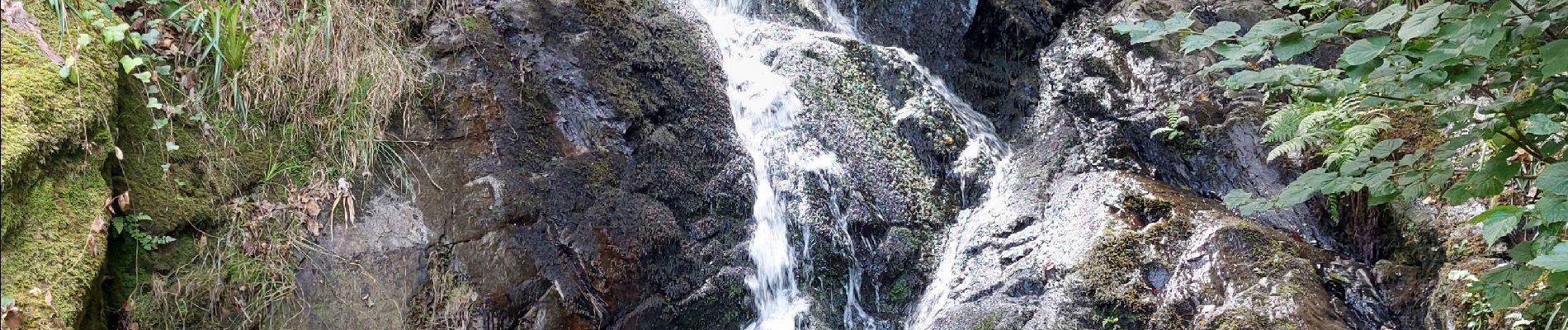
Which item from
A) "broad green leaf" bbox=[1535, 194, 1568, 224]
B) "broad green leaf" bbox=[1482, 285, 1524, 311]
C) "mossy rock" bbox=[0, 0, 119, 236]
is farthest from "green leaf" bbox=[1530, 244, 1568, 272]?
"mossy rock" bbox=[0, 0, 119, 236]

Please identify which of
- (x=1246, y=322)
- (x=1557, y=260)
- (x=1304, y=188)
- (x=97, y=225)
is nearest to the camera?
(x=1557, y=260)

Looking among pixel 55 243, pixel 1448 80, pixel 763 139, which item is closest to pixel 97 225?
pixel 55 243

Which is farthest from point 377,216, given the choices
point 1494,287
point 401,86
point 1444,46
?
point 1494,287

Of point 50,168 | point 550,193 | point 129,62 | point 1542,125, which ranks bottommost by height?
point 550,193

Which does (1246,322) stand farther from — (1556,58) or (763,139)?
(763,139)

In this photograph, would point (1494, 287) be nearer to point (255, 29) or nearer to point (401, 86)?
point (401, 86)

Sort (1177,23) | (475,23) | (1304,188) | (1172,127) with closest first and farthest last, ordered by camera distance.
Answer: (1177,23)
(1304,188)
(475,23)
(1172,127)

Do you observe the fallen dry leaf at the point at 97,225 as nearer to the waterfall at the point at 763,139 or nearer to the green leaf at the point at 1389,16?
the waterfall at the point at 763,139
